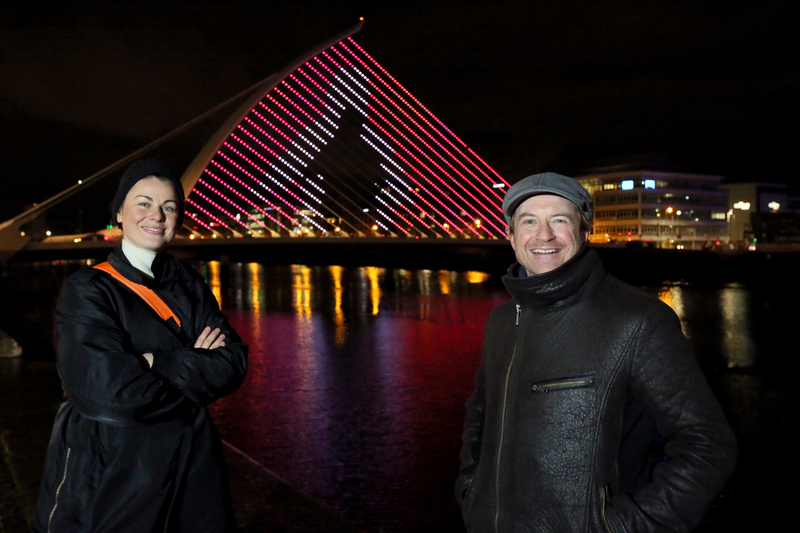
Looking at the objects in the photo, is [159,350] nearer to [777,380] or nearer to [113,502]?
[113,502]

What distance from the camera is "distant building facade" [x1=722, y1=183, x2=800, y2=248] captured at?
58.5 m

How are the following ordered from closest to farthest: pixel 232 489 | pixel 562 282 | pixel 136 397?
pixel 562 282 < pixel 136 397 < pixel 232 489

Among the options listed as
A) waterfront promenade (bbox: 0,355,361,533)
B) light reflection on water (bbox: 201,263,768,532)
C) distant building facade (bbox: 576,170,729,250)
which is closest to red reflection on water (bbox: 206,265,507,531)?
light reflection on water (bbox: 201,263,768,532)

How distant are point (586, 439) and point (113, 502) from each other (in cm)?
108

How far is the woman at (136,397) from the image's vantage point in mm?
1708

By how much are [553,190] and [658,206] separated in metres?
63.0

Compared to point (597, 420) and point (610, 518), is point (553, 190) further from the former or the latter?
point (610, 518)

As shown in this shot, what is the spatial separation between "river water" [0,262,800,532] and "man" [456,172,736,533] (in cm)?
287

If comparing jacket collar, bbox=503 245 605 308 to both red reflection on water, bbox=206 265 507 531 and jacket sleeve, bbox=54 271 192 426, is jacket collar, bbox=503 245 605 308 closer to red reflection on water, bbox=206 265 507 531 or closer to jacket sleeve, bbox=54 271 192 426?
jacket sleeve, bbox=54 271 192 426

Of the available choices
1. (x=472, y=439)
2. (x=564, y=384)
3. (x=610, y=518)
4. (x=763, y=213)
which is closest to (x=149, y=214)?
(x=472, y=439)

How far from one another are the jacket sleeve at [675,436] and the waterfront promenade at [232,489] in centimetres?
209

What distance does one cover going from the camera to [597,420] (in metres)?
1.43

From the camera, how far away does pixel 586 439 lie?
1.43 m

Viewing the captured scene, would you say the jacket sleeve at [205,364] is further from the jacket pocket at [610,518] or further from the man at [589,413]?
the jacket pocket at [610,518]
